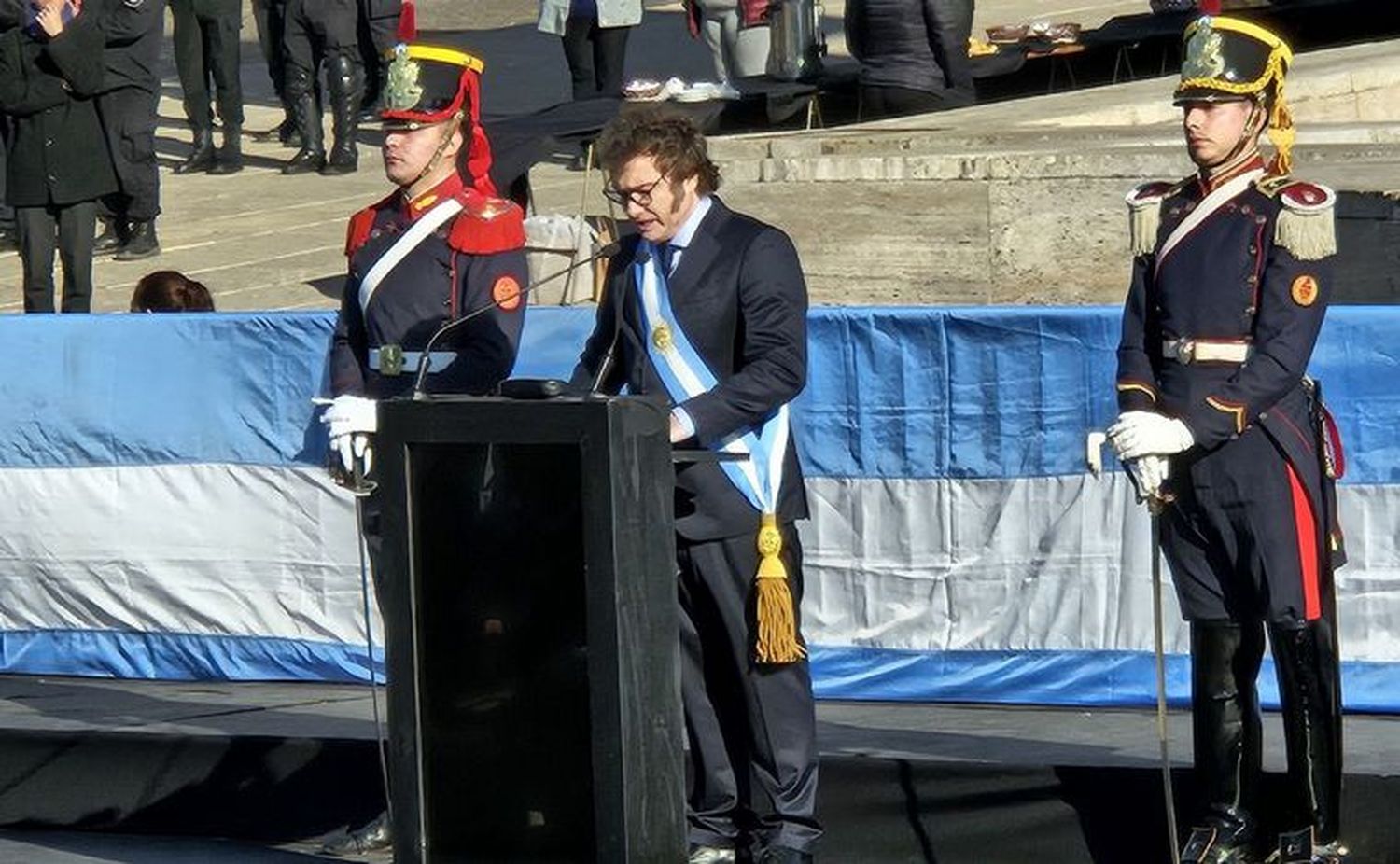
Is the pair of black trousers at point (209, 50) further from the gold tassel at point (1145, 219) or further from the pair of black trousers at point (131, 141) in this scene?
the gold tassel at point (1145, 219)

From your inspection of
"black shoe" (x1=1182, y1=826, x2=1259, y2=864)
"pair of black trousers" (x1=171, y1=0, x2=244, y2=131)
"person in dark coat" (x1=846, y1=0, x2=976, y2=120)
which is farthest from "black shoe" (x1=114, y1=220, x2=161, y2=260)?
"black shoe" (x1=1182, y1=826, x2=1259, y2=864)

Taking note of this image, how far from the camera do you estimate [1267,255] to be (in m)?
6.38

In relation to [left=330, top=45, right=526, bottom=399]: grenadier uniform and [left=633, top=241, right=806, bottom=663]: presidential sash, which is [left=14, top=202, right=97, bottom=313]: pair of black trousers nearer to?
[left=330, top=45, right=526, bottom=399]: grenadier uniform

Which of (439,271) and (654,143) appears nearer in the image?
(654,143)

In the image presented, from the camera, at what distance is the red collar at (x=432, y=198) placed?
23.8 feet

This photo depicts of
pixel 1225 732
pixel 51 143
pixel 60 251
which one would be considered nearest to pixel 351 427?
pixel 1225 732

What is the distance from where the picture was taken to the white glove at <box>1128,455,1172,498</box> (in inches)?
247

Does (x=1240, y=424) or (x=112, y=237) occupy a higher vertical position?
(x=1240, y=424)

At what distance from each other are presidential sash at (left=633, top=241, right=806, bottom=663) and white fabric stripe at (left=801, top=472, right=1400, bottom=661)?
194cm

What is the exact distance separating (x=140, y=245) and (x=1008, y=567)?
6.79m

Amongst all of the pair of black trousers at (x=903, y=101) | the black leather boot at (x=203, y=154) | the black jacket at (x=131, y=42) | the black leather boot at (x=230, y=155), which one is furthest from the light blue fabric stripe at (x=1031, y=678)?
the black leather boot at (x=203, y=154)

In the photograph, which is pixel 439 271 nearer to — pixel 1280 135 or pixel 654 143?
pixel 654 143

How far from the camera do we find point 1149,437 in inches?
245

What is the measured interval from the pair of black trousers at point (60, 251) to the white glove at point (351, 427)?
5.45 metres
